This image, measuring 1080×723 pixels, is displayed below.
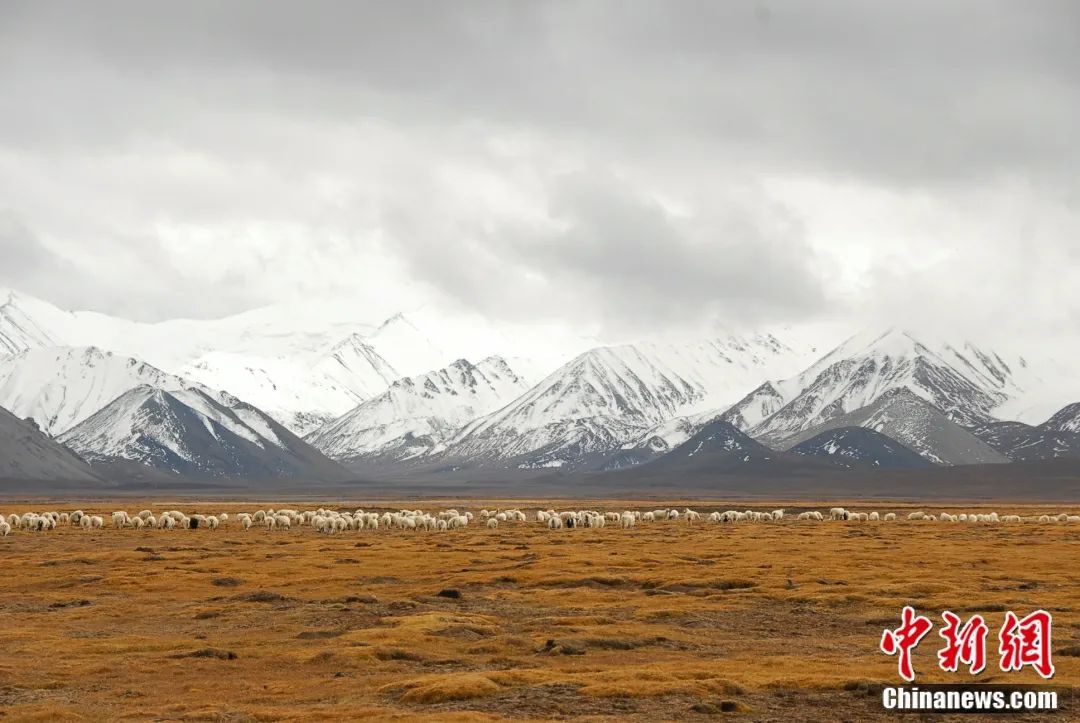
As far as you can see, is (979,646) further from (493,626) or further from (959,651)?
(493,626)

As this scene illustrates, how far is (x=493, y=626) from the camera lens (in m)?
43.5

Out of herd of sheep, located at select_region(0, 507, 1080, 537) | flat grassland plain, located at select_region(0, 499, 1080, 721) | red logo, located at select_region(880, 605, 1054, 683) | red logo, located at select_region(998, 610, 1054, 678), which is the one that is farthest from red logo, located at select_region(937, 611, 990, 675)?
herd of sheep, located at select_region(0, 507, 1080, 537)

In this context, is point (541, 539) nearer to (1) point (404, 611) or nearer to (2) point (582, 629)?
(1) point (404, 611)

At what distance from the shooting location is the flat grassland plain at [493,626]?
1219 inches

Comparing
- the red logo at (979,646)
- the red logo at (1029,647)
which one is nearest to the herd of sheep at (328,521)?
the red logo at (979,646)

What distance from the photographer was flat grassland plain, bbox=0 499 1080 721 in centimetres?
3097

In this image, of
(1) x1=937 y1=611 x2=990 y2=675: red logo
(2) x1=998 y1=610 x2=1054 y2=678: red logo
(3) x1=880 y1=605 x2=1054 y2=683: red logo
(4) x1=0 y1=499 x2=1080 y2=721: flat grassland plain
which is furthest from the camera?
(4) x1=0 y1=499 x2=1080 y2=721: flat grassland plain

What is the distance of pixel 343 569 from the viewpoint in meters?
65.1

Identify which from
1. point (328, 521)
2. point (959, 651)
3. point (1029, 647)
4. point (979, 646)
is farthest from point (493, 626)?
point (328, 521)

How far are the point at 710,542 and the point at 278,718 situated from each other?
201 feet

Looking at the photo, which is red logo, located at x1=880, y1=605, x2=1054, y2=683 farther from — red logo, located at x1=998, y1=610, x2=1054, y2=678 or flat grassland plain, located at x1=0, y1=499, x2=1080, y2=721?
flat grassland plain, located at x1=0, y1=499, x2=1080, y2=721

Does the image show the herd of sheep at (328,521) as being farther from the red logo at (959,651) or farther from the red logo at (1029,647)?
the red logo at (1029,647)

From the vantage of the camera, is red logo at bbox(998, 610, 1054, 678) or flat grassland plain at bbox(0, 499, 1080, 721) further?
flat grassland plain at bbox(0, 499, 1080, 721)

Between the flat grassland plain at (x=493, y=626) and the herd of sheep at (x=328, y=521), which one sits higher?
the herd of sheep at (x=328, y=521)
